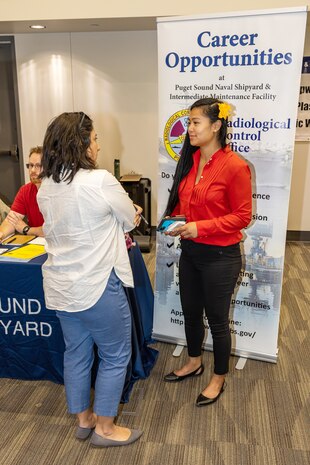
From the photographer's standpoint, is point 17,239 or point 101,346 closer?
point 101,346

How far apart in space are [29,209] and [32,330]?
0.77 metres

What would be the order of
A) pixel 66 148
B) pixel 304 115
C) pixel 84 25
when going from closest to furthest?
pixel 66 148 → pixel 84 25 → pixel 304 115

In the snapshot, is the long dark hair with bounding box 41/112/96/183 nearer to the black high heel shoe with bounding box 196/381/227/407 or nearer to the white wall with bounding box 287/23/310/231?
the black high heel shoe with bounding box 196/381/227/407

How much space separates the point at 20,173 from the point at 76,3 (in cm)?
208

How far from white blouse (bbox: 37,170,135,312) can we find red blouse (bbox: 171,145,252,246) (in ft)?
1.41

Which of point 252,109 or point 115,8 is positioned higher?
point 115,8

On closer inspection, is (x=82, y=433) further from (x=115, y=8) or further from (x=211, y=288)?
(x=115, y=8)

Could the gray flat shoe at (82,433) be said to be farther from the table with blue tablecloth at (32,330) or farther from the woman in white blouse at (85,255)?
the table with blue tablecloth at (32,330)

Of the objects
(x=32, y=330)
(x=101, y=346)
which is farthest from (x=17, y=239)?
(x=101, y=346)

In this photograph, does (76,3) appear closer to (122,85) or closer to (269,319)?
(122,85)

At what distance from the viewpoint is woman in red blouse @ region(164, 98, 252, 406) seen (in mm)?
1972

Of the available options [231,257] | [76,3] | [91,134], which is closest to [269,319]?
[231,257]

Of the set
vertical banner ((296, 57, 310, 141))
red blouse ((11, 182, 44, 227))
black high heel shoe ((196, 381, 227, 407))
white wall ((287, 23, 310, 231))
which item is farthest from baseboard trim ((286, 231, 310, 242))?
red blouse ((11, 182, 44, 227))

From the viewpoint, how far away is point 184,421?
213 centimetres
